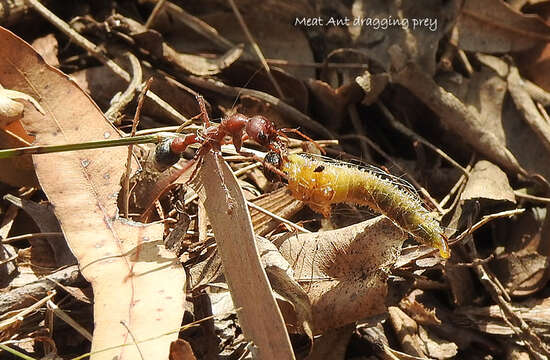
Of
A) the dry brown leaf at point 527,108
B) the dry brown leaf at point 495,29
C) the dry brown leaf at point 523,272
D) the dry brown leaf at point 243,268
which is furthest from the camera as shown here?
the dry brown leaf at point 495,29

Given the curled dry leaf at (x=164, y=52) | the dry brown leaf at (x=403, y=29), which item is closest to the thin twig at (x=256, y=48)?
the curled dry leaf at (x=164, y=52)

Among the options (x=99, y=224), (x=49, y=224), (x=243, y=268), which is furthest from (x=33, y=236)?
(x=243, y=268)

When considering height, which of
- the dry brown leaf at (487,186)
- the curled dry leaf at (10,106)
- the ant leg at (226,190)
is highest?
the curled dry leaf at (10,106)

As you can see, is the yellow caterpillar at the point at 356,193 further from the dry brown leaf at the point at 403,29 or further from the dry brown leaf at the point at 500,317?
the dry brown leaf at the point at 403,29

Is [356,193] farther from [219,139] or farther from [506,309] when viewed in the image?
[506,309]

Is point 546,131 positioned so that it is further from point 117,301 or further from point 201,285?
point 117,301

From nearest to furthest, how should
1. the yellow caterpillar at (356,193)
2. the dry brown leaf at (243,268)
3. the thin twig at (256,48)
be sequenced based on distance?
the dry brown leaf at (243,268)
the yellow caterpillar at (356,193)
the thin twig at (256,48)

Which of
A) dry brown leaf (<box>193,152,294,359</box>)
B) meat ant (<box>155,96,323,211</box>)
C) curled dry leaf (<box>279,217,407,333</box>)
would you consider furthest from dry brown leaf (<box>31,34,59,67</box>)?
curled dry leaf (<box>279,217,407,333</box>)

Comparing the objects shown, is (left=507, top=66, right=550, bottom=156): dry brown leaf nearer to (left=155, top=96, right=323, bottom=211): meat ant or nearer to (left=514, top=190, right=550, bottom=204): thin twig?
(left=514, top=190, right=550, bottom=204): thin twig
